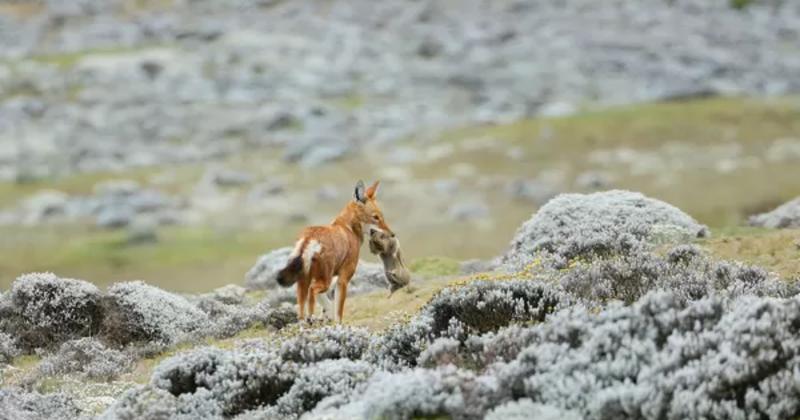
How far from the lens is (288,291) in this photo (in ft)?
73.7

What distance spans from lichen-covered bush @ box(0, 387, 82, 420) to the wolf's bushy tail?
3.16 meters

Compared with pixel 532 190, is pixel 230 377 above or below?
below

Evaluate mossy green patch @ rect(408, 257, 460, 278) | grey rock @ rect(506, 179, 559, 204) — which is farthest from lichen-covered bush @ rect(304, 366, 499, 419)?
grey rock @ rect(506, 179, 559, 204)

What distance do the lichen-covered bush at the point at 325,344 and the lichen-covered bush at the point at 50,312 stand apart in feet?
18.4

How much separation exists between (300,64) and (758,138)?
108 ft

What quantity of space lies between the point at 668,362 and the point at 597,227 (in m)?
10.4

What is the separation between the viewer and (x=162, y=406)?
1213 centimetres

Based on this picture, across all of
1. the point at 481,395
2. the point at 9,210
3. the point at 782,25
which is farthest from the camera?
the point at 782,25

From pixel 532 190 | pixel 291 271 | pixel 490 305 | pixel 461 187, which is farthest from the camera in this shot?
pixel 461 187

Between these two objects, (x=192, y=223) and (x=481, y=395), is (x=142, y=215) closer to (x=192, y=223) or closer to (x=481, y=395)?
(x=192, y=223)

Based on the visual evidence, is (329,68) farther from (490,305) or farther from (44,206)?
(490,305)

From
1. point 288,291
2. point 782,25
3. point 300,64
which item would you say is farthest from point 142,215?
point 782,25

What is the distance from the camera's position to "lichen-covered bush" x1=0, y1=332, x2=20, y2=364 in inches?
688

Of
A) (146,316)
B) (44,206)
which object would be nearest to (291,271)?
(146,316)
